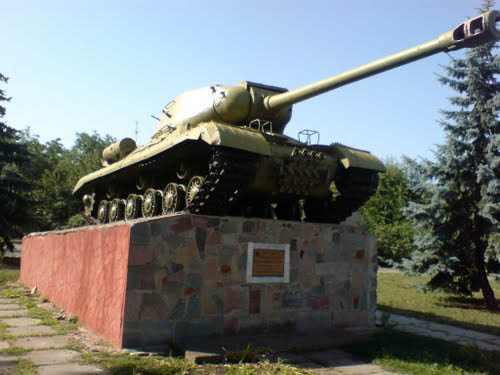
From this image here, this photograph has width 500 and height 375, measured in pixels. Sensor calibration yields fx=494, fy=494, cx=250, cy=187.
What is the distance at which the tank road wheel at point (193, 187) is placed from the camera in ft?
25.3

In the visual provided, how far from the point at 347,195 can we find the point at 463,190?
6162mm

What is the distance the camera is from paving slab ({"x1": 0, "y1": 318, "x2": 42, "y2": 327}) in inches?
303

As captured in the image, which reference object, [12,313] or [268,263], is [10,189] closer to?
[12,313]

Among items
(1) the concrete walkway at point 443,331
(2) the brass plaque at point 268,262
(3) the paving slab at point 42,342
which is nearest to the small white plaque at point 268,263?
(2) the brass plaque at point 268,262

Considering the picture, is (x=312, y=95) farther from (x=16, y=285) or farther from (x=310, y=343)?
(x=16, y=285)

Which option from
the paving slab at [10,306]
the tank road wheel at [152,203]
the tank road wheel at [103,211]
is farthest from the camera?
the tank road wheel at [103,211]

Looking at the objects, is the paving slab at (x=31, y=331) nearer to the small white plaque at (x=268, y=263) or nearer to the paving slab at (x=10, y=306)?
the paving slab at (x=10, y=306)

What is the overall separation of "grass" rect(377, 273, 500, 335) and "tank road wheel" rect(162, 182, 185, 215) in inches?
236

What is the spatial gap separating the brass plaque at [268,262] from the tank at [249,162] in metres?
0.87

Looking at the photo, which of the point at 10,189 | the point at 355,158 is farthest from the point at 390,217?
the point at 355,158

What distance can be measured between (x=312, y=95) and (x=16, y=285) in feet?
33.0

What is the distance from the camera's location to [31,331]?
723 cm

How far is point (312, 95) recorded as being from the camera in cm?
826

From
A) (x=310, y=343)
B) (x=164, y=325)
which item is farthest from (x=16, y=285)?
(x=310, y=343)
